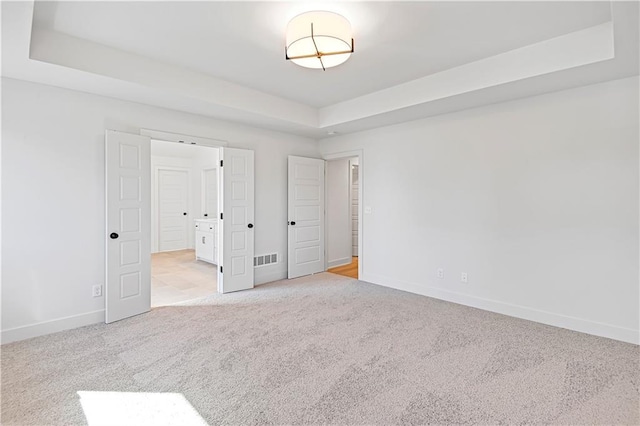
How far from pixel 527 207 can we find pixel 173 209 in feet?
26.3

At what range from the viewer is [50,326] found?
10.2ft

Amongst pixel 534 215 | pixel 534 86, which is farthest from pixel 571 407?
pixel 534 86

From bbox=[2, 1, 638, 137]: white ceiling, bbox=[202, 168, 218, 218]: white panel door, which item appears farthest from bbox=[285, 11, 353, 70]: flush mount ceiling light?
bbox=[202, 168, 218, 218]: white panel door

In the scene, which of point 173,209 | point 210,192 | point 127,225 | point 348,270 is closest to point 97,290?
point 127,225

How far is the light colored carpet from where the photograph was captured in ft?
6.43

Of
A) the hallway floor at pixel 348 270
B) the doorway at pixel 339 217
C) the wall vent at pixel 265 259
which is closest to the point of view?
the wall vent at pixel 265 259

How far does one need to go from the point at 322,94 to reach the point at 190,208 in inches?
237

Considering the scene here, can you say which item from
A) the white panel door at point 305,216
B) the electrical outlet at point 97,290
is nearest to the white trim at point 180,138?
the white panel door at point 305,216

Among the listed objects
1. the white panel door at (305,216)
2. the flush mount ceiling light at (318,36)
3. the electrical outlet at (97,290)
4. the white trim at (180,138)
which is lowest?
the electrical outlet at (97,290)

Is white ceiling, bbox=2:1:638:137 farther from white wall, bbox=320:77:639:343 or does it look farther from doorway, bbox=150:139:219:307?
doorway, bbox=150:139:219:307

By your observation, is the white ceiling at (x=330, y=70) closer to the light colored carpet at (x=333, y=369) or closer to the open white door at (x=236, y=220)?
the open white door at (x=236, y=220)

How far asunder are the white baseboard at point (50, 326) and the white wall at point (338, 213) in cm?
377

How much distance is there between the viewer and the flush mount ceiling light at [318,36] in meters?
2.25

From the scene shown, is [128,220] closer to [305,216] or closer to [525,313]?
[305,216]
